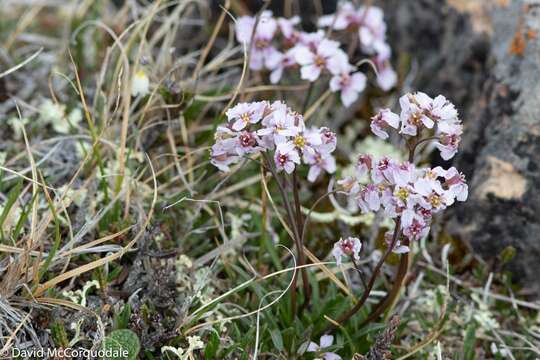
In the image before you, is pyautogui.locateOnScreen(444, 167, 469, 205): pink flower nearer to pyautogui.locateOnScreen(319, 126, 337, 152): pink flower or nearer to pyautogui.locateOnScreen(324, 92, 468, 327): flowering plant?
pyautogui.locateOnScreen(324, 92, 468, 327): flowering plant

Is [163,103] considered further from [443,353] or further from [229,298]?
[443,353]

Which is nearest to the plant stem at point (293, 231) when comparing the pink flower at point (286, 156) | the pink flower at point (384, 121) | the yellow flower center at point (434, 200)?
the pink flower at point (286, 156)

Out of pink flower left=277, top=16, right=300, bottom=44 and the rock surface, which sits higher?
pink flower left=277, top=16, right=300, bottom=44

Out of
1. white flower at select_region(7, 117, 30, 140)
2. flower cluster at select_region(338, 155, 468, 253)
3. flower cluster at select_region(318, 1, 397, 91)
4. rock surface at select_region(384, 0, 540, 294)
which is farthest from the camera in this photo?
flower cluster at select_region(318, 1, 397, 91)

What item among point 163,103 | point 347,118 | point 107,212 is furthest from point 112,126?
point 347,118

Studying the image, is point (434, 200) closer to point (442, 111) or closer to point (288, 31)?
point (442, 111)

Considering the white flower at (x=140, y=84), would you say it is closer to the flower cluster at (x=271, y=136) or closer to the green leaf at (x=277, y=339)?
the flower cluster at (x=271, y=136)

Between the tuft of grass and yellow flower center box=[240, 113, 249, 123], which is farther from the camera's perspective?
the tuft of grass

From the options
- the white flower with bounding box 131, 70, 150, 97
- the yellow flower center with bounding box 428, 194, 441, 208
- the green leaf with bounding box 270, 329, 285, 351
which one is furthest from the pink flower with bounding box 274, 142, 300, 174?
the white flower with bounding box 131, 70, 150, 97
